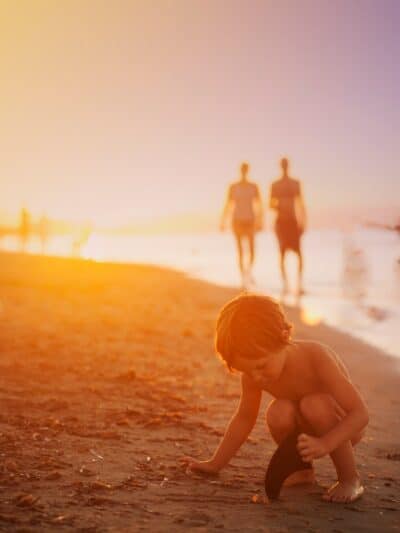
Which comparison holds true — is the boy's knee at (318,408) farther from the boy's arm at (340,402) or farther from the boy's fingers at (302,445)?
the boy's fingers at (302,445)

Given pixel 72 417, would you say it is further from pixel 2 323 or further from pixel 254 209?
pixel 254 209

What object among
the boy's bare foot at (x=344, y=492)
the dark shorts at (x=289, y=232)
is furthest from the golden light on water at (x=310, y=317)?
the boy's bare foot at (x=344, y=492)

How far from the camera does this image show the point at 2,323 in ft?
23.6

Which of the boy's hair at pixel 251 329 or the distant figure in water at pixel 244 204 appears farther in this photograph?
the distant figure in water at pixel 244 204

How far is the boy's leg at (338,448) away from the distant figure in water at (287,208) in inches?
333

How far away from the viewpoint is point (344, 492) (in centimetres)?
256

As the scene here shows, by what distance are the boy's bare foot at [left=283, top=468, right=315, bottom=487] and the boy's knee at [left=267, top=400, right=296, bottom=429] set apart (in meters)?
0.21

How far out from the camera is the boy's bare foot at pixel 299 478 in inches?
107

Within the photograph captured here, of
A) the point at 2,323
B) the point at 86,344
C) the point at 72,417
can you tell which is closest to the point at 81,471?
the point at 72,417

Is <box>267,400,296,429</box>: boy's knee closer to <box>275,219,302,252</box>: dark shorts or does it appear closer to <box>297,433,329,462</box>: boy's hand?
<box>297,433,329,462</box>: boy's hand

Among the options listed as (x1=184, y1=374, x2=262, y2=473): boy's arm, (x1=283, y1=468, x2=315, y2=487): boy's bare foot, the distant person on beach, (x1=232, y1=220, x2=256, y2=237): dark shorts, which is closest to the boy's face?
the distant person on beach

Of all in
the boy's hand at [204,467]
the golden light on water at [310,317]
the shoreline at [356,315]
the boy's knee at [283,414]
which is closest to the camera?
the boy's knee at [283,414]

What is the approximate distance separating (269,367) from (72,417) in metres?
1.62

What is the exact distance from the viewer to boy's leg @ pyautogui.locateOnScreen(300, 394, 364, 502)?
257cm
